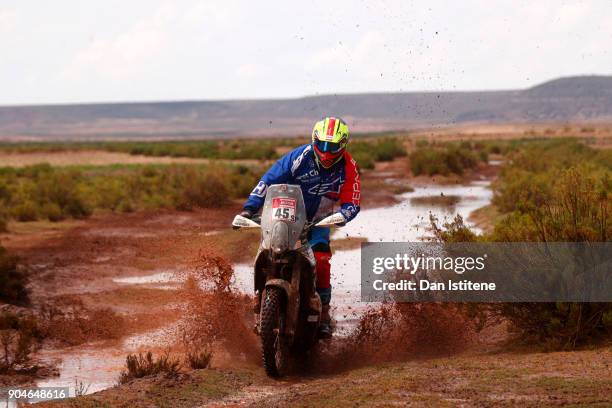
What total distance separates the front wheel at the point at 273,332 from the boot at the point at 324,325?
0.74 m

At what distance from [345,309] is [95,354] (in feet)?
11.4

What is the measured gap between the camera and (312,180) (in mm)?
9305

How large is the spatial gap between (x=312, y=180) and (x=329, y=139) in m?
0.49

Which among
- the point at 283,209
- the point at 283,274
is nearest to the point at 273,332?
the point at 283,274

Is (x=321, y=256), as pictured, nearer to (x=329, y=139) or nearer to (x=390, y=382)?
(x=329, y=139)

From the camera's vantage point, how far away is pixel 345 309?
1276 centimetres

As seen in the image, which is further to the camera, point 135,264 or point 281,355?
point 135,264

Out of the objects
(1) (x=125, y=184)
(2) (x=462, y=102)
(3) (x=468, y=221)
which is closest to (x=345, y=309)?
(3) (x=468, y=221)

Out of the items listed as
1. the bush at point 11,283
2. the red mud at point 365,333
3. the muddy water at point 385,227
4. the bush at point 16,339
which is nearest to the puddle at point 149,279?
the muddy water at point 385,227

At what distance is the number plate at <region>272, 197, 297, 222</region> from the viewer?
8555 mm

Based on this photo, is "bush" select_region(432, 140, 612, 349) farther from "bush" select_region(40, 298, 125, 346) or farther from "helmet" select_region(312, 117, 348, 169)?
"bush" select_region(40, 298, 125, 346)

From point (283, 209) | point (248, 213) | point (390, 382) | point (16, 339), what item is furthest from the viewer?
point (16, 339)

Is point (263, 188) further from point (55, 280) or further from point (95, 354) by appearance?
point (55, 280)

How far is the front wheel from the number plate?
2.01 ft
